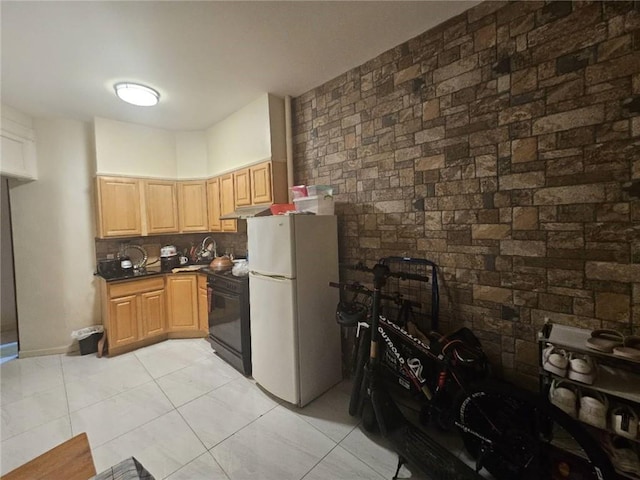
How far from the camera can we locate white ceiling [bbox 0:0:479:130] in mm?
1679

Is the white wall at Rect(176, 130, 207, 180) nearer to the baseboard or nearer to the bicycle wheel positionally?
the baseboard

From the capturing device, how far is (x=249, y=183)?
10.2 feet

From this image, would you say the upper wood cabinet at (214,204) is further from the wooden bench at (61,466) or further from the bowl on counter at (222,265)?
the wooden bench at (61,466)

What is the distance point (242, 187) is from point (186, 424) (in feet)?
7.74

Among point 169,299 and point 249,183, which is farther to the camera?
point 169,299

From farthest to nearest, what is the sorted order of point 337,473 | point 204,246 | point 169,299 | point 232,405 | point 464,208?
point 204,246
point 169,299
point 232,405
point 464,208
point 337,473

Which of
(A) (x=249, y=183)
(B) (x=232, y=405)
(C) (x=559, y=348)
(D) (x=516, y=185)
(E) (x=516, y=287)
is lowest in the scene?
(B) (x=232, y=405)

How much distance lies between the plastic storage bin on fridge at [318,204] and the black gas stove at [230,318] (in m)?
0.93

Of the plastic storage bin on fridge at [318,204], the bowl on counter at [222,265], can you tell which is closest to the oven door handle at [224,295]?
the bowl on counter at [222,265]

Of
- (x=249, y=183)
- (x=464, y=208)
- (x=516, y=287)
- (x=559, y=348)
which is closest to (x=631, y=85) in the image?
(x=464, y=208)

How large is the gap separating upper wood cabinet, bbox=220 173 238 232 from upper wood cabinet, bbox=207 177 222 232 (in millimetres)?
88

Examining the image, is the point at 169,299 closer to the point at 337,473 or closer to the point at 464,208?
the point at 337,473

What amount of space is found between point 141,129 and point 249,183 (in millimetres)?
1804

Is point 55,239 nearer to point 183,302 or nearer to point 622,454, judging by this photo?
point 183,302
